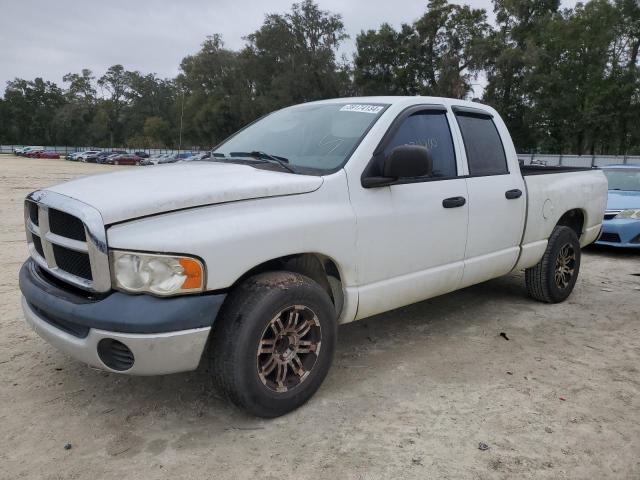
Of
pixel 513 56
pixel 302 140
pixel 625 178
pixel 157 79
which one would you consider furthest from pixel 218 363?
pixel 157 79

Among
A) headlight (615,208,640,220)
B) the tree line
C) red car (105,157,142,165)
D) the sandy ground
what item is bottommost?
red car (105,157,142,165)

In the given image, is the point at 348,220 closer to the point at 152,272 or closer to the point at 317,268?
the point at 317,268

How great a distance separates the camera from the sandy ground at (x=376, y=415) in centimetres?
252

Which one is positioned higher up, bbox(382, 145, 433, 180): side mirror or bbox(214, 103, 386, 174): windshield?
bbox(214, 103, 386, 174): windshield

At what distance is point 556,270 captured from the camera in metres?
5.09

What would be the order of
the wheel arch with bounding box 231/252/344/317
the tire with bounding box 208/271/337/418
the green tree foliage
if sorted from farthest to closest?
the green tree foliage
the wheel arch with bounding box 231/252/344/317
the tire with bounding box 208/271/337/418

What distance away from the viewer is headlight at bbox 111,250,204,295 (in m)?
2.44

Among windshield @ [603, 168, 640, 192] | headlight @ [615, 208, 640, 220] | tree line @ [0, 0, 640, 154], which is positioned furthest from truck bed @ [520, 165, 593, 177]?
tree line @ [0, 0, 640, 154]

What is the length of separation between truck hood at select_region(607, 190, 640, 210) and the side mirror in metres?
6.06

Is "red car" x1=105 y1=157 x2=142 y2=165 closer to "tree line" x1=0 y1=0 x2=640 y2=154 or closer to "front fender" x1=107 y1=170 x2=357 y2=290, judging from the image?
"tree line" x1=0 y1=0 x2=640 y2=154

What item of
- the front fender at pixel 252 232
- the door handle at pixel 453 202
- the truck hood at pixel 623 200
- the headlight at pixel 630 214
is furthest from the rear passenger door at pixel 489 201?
the truck hood at pixel 623 200

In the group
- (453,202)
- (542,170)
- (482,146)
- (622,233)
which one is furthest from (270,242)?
(622,233)

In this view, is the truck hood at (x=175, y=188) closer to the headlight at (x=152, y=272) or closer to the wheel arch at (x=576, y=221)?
the headlight at (x=152, y=272)

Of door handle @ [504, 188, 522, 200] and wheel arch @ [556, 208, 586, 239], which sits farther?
wheel arch @ [556, 208, 586, 239]
